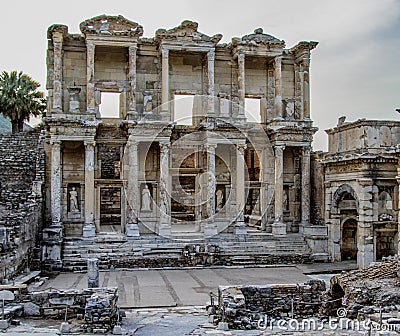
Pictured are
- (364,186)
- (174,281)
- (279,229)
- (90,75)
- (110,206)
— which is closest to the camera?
(174,281)

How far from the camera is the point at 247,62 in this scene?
97.5ft

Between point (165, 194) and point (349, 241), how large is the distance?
8.80 m

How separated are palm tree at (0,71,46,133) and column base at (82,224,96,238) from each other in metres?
13.7

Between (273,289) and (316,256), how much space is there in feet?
37.9

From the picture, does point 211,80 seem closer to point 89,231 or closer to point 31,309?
point 89,231

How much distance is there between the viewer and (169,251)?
82.8 ft

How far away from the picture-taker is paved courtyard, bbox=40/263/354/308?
1819cm

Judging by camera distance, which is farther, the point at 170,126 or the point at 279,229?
the point at 279,229

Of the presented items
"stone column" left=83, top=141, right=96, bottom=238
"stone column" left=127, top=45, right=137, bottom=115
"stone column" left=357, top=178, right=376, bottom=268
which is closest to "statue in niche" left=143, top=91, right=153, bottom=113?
"stone column" left=127, top=45, right=137, bottom=115

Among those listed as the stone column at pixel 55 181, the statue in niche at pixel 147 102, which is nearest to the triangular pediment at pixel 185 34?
the statue in niche at pixel 147 102

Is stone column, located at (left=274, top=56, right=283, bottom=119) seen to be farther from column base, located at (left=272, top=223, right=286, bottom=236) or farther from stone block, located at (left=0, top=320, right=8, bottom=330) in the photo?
stone block, located at (left=0, top=320, right=8, bottom=330)

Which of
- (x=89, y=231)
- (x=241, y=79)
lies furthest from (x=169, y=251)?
(x=241, y=79)

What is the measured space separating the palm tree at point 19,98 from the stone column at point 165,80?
12.9 m

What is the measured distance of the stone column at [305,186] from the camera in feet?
93.6
